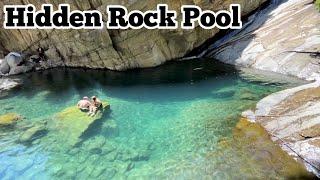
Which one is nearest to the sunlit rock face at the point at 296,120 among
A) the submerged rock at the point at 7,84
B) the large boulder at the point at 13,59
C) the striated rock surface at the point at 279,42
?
the striated rock surface at the point at 279,42

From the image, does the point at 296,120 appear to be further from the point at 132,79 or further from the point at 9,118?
the point at 9,118

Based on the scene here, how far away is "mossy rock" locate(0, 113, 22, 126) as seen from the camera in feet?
74.3

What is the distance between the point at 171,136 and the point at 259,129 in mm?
4542

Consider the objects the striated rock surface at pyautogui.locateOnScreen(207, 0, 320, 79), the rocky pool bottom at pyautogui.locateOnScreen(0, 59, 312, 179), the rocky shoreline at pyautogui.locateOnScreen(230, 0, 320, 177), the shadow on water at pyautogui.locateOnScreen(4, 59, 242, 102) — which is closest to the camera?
the rocky pool bottom at pyautogui.locateOnScreen(0, 59, 312, 179)

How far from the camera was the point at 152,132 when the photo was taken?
2003 cm

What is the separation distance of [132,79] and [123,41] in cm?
367

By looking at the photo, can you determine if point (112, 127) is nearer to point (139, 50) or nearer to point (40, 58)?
point (139, 50)

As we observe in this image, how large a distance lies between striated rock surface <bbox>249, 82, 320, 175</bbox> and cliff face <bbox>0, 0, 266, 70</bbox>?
1347cm

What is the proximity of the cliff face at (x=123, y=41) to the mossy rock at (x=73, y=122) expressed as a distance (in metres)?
9.21

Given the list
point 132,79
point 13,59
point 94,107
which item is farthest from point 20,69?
point 94,107

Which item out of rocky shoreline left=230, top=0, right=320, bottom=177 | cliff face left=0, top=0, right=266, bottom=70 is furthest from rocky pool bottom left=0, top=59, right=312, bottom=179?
cliff face left=0, top=0, right=266, bottom=70

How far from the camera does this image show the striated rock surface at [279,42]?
85.1ft

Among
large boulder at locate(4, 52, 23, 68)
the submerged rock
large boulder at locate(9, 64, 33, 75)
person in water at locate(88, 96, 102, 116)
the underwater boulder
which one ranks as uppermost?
large boulder at locate(4, 52, 23, 68)

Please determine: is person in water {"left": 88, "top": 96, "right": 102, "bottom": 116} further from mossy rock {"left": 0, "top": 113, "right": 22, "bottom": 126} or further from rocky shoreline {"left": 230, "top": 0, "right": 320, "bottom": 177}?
rocky shoreline {"left": 230, "top": 0, "right": 320, "bottom": 177}
